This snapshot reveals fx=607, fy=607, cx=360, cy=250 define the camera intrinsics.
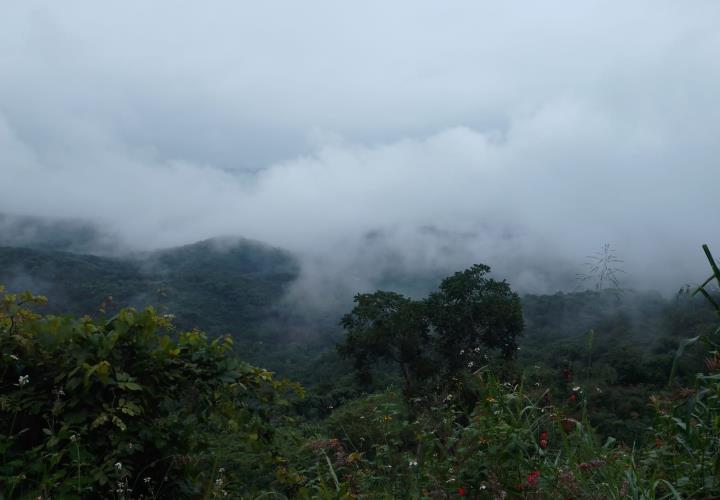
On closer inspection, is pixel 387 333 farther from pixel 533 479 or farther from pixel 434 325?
pixel 533 479

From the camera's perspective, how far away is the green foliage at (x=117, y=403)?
2627mm

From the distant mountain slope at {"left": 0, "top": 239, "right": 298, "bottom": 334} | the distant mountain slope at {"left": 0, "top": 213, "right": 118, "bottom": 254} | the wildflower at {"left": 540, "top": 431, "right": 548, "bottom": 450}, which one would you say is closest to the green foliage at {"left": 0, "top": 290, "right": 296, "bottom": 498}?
the wildflower at {"left": 540, "top": 431, "right": 548, "bottom": 450}

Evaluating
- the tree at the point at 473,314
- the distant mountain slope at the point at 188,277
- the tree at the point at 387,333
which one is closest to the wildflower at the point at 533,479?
the tree at the point at 473,314

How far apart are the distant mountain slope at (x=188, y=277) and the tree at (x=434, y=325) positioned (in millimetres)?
5894

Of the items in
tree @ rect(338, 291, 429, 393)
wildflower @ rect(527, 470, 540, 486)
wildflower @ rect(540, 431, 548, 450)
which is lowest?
tree @ rect(338, 291, 429, 393)

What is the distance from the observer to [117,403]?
285 cm

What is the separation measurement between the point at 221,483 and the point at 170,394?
556mm

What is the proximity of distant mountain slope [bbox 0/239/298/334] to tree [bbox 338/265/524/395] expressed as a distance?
5894mm

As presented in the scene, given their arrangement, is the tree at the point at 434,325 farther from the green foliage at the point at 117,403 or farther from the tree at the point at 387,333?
the green foliage at the point at 117,403

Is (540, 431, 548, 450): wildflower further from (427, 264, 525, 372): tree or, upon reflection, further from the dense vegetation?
(427, 264, 525, 372): tree

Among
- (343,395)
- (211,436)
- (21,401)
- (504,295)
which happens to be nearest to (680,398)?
(211,436)

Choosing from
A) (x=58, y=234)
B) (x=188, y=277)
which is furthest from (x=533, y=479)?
(x=58, y=234)

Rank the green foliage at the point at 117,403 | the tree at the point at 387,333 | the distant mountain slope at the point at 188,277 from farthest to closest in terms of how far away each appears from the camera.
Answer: the distant mountain slope at the point at 188,277, the tree at the point at 387,333, the green foliage at the point at 117,403

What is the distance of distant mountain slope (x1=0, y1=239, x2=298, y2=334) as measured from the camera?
32.5 metres
